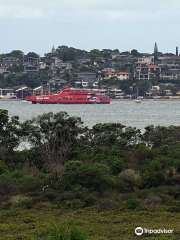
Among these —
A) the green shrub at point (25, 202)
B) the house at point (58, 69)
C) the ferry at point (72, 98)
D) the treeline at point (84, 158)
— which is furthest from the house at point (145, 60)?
the green shrub at point (25, 202)

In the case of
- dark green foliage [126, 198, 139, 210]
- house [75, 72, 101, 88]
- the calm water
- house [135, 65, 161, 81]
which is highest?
house [135, 65, 161, 81]

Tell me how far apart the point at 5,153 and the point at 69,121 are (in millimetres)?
3709

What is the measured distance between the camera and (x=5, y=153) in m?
22.9

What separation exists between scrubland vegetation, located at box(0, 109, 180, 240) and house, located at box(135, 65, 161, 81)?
108 metres

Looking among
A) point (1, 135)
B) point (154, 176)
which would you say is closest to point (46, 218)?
point (154, 176)

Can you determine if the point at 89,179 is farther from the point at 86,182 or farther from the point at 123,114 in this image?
the point at 123,114

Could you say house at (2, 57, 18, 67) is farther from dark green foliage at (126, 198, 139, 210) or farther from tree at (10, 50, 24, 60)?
dark green foliage at (126, 198, 139, 210)

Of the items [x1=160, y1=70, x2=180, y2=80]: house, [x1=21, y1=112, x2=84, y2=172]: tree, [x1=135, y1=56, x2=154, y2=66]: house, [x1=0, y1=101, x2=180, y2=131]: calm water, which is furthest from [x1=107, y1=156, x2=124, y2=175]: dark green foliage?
[x1=135, y1=56, x2=154, y2=66]: house

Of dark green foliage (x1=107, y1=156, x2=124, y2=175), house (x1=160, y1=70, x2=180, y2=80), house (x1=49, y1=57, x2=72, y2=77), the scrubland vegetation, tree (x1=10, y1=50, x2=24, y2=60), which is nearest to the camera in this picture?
the scrubland vegetation

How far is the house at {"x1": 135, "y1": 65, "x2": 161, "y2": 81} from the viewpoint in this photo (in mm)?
135125

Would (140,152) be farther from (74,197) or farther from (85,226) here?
(85,226)

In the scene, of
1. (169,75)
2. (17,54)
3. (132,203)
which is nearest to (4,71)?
(17,54)

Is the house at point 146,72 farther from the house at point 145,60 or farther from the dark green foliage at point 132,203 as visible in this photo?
the dark green foliage at point 132,203

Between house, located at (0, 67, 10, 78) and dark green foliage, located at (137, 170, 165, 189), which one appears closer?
dark green foliage, located at (137, 170, 165, 189)
